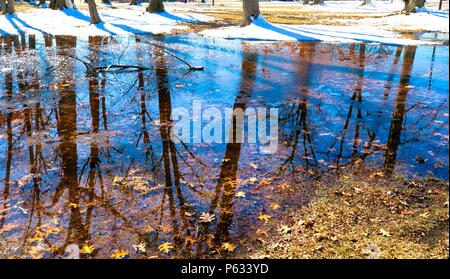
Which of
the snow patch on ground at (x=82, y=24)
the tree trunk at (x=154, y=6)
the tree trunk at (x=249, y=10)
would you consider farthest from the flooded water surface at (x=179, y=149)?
the tree trunk at (x=154, y=6)

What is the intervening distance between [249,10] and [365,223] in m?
19.0

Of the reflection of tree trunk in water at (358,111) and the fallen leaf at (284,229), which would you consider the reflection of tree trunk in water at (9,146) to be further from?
the reflection of tree trunk in water at (358,111)

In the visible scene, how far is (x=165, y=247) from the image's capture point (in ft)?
13.6

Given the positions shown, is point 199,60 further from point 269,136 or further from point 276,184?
point 276,184

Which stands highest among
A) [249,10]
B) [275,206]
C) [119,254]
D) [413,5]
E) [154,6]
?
[413,5]

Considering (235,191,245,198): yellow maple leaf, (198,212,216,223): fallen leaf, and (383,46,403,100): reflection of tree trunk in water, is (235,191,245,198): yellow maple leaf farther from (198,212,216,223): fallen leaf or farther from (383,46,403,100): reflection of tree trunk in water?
(383,46,403,100): reflection of tree trunk in water

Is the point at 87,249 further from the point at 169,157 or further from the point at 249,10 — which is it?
the point at 249,10

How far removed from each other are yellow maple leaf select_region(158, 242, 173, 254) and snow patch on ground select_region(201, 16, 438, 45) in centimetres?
1660

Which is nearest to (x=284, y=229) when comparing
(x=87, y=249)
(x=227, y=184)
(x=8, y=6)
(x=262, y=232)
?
(x=262, y=232)

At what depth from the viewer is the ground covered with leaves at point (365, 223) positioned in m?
4.04

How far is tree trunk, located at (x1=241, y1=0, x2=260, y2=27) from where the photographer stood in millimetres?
21250

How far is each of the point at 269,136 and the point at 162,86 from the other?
4737 millimetres

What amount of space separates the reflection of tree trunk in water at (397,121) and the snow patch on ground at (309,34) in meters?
6.27

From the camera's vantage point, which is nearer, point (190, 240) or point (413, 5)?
point (190, 240)
